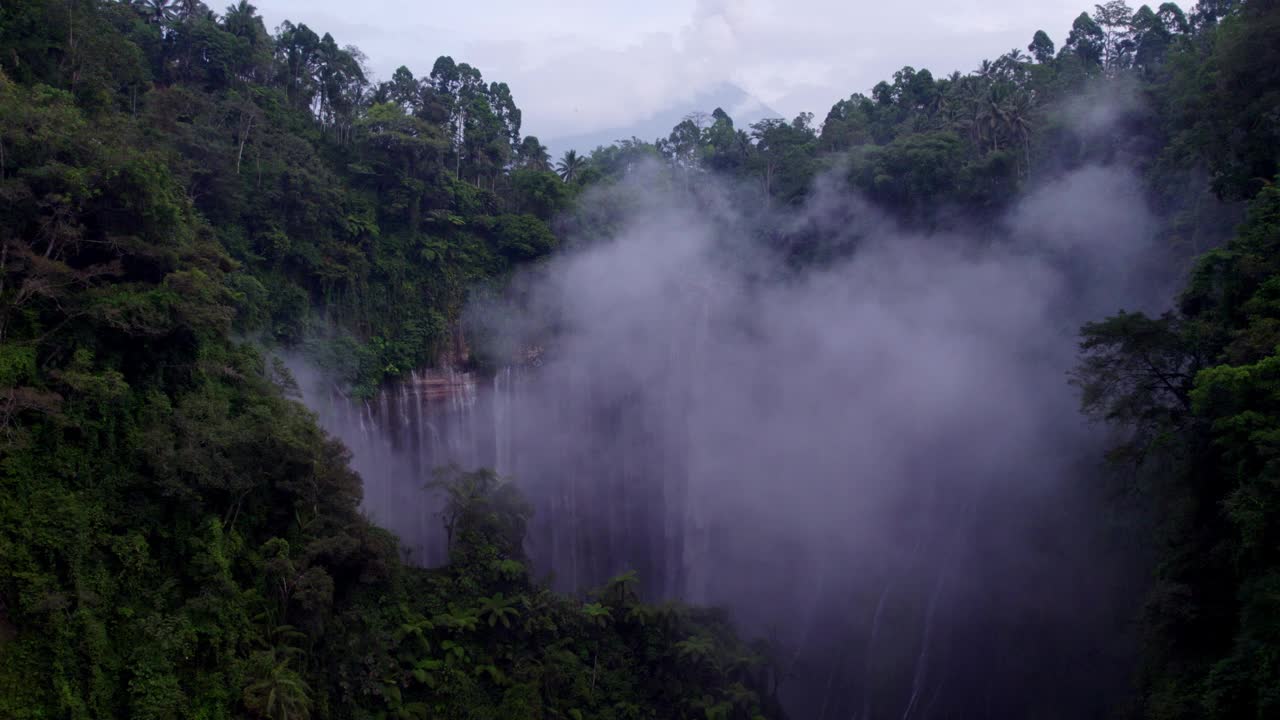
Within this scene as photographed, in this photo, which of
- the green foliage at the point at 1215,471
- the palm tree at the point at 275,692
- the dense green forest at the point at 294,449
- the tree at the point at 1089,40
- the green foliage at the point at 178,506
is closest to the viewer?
the green foliage at the point at 1215,471

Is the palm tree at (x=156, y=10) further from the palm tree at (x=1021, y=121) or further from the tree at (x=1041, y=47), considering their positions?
the tree at (x=1041, y=47)

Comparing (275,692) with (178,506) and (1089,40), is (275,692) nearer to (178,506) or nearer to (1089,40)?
(178,506)

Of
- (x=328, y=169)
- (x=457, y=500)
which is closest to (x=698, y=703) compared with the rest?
(x=457, y=500)

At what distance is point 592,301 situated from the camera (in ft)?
110

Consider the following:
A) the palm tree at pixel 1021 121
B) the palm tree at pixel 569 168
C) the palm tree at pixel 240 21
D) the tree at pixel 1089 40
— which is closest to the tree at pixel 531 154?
the palm tree at pixel 569 168

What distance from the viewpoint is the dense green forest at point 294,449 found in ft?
43.5

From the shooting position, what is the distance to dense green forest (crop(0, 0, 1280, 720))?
43.5 ft

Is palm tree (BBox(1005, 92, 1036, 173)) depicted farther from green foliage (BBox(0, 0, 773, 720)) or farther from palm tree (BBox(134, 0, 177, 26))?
palm tree (BBox(134, 0, 177, 26))

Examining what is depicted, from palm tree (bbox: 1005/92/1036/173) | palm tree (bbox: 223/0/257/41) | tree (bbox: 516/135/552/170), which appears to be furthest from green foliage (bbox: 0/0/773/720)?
palm tree (bbox: 1005/92/1036/173)

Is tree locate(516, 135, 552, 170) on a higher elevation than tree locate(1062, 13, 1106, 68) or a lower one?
lower

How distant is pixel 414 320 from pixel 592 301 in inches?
295

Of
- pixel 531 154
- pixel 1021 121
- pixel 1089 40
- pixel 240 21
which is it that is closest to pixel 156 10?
pixel 240 21

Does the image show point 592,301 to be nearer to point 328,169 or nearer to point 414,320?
point 414,320

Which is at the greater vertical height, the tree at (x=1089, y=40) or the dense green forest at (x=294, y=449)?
the tree at (x=1089, y=40)
